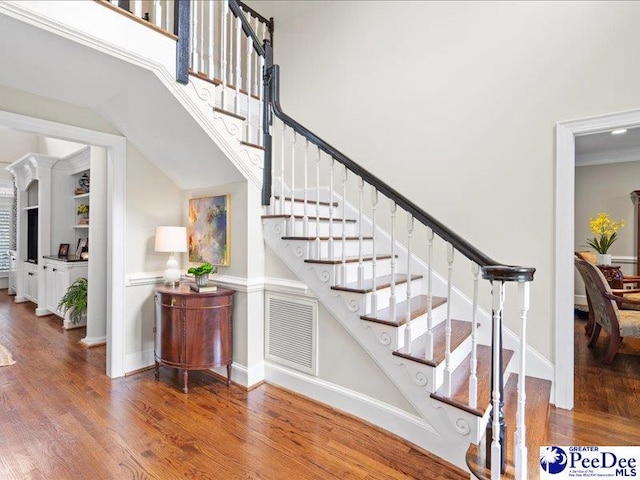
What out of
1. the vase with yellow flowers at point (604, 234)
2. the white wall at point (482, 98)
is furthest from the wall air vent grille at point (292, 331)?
the vase with yellow flowers at point (604, 234)

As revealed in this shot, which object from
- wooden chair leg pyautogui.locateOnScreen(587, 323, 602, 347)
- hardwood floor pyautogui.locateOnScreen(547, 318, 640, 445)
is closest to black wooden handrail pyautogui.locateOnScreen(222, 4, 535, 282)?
hardwood floor pyautogui.locateOnScreen(547, 318, 640, 445)

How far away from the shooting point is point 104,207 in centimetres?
400

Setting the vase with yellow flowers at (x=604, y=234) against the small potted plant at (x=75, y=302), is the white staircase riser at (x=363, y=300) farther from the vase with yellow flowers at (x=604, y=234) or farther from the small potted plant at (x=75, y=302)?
the vase with yellow flowers at (x=604, y=234)

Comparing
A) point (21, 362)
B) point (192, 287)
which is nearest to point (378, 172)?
point (192, 287)

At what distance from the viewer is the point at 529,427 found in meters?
1.99

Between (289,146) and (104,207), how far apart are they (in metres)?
2.30

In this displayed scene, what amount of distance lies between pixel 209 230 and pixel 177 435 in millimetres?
1673

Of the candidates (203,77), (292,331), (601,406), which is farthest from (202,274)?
(601,406)

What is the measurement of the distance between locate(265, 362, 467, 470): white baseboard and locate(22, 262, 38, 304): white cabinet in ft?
17.7

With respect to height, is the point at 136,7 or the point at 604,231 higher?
the point at 136,7

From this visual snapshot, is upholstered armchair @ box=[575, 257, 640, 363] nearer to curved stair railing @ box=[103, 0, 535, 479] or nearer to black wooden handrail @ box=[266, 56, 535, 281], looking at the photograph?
curved stair railing @ box=[103, 0, 535, 479]

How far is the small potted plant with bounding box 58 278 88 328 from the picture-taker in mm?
4438

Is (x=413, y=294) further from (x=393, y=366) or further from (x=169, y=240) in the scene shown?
(x=169, y=240)

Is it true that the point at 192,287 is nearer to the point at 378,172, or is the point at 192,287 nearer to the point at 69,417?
the point at 69,417
